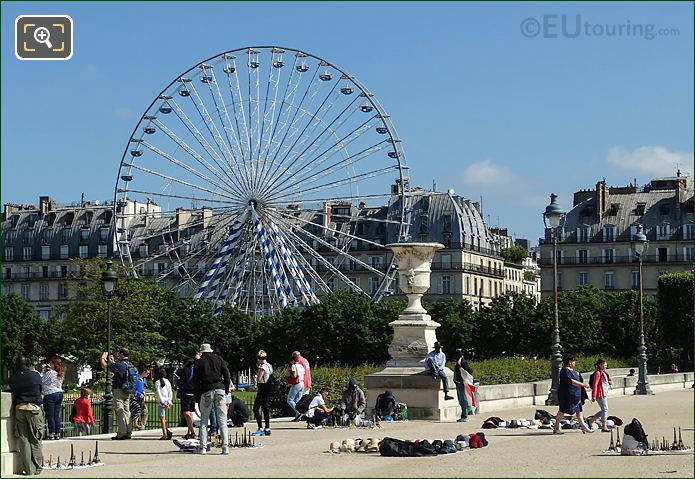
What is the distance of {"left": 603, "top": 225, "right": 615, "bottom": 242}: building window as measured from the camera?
115 meters

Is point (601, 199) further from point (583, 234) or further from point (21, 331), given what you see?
point (21, 331)

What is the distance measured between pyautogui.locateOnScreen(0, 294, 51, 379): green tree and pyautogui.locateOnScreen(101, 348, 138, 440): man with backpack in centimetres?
6659

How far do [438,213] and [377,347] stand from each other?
44464mm

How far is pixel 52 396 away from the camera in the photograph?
2572cm

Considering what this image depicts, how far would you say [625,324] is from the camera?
87625mm

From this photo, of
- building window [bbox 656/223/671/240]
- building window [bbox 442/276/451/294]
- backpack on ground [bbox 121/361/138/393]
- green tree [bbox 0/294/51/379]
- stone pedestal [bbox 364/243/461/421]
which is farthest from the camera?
building window [bbox 442/276/451/294]

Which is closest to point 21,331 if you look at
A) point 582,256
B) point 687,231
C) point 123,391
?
point 582,256

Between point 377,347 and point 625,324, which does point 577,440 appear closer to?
point 377,347

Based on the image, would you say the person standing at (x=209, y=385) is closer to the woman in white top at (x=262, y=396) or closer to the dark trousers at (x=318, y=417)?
the woman in white top at (x=262, y=396)

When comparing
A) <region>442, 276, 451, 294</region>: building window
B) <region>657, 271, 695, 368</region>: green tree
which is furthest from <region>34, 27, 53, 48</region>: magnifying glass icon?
<region>442, 276, 451, 294</region>: building window

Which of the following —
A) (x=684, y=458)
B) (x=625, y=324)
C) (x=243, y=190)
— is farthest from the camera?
(x=625, y=324)

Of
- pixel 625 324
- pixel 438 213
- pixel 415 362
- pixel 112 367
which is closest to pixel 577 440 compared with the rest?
pixel 415 362

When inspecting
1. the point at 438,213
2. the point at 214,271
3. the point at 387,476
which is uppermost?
the point at 438,213

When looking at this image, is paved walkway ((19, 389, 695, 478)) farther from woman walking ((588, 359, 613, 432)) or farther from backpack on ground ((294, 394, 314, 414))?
backpack on ground ((294, 394, 314, 414))
